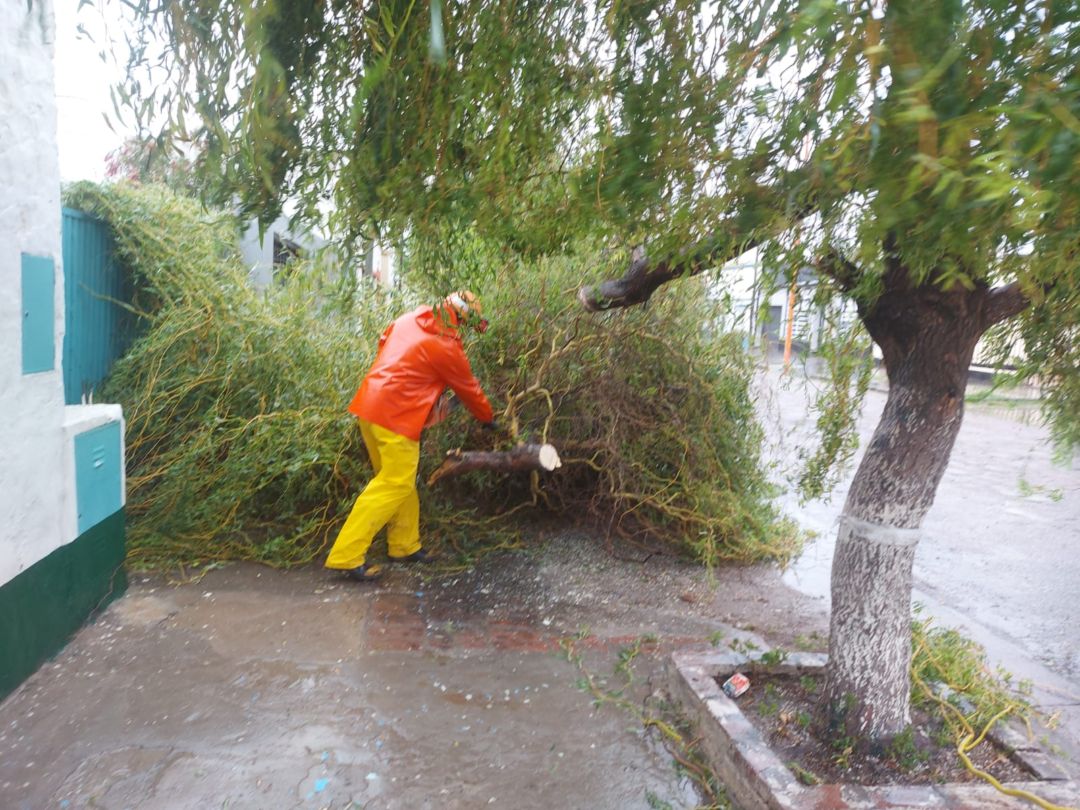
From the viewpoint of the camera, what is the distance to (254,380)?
5883 mm

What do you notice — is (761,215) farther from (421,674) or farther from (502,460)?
(502,460)

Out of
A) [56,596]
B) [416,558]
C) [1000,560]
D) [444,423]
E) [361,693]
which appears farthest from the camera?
[1000,560]

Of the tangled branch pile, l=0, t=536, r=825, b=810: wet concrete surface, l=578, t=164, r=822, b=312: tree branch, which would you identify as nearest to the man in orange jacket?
l=0, t=536, r=825, b=810: wet concrete surface

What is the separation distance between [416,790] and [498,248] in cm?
200

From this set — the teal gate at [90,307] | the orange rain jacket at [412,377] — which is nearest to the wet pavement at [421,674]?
the orange rain jacket at [412,377]

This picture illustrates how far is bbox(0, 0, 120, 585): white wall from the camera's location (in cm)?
330

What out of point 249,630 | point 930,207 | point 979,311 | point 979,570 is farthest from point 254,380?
point 979,570

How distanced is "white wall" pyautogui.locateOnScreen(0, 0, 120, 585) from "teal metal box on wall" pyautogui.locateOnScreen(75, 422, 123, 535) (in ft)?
0.51

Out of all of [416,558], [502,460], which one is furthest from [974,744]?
[416,558]

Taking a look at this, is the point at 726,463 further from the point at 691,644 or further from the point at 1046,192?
the point at 1046,192

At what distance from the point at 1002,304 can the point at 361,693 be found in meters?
3.09

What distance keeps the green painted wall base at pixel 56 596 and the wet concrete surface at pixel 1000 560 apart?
3.87 meters

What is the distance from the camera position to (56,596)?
386cm

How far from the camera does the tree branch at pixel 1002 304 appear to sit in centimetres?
289
